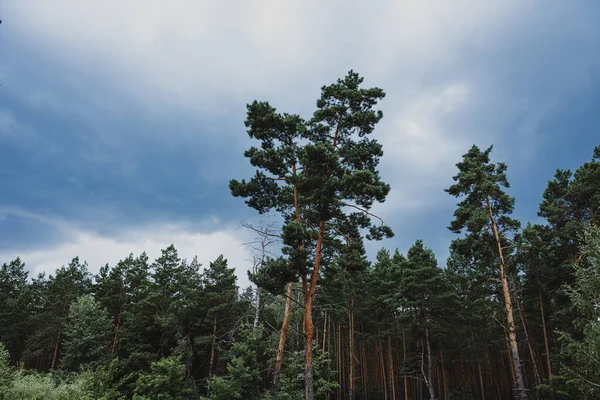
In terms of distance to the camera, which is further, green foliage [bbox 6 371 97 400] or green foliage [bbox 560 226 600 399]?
green foliage [bbox 6 371 97 400]

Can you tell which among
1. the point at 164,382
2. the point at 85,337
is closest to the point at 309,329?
the point at 164,382

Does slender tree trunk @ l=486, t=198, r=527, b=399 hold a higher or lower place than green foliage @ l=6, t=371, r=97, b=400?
higher

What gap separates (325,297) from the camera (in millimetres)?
29656

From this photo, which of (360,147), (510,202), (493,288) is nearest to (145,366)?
(360,147)

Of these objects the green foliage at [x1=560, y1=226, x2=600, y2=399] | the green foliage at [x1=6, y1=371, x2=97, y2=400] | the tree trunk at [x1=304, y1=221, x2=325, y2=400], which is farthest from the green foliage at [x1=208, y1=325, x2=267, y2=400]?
the green foliage at [x1=560, y1=226, x2=600, y2=399]

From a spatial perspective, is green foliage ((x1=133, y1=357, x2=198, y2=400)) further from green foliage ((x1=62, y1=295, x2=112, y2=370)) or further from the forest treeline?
green foliage ((x1=62, y1=295, x2=112, y2=370))

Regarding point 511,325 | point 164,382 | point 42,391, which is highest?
point 511,325

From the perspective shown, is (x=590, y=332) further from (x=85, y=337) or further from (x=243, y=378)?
(x=85, y=337)

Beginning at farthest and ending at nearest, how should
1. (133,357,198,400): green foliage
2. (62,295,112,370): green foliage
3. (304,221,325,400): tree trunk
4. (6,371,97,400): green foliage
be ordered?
(62,295,112,370): green foliage
(133,357,198,400): green foliage
(6,371,97,400): green foliage
(304,221,325,400): tree trunk

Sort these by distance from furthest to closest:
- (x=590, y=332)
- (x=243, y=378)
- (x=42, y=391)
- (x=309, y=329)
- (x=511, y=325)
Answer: (x=243, y=378), (x=42, y=391), (x=511, y=325), (x=309, y=329), (x=590, y=332)

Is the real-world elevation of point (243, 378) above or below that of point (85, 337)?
below

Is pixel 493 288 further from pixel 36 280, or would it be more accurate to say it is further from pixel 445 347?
pixel 36 280

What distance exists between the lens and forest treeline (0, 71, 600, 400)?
611 inches

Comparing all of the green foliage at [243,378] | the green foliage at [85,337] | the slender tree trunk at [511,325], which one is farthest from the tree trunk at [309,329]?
the green foliage at [85,337]
